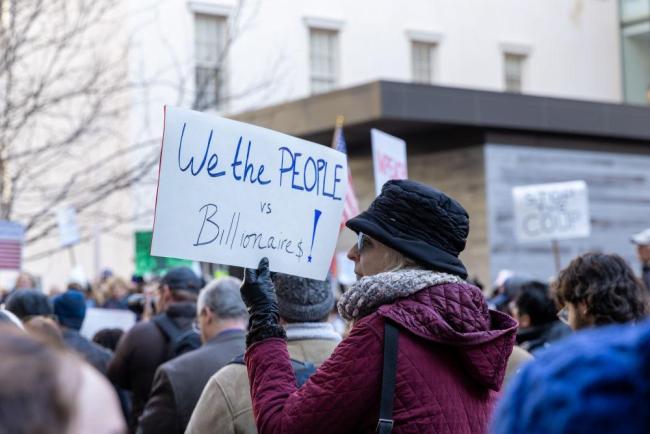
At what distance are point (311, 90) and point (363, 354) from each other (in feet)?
81.9

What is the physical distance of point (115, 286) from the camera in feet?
45.9

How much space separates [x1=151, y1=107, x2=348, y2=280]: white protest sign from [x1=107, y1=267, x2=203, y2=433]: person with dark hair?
127 inches

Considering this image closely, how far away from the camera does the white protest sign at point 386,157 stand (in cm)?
661

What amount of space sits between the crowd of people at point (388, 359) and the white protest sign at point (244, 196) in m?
0.13

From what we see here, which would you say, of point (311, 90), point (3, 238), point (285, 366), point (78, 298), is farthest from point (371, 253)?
point (311, 90)

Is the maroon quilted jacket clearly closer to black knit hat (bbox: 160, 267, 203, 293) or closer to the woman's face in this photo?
the woman's face

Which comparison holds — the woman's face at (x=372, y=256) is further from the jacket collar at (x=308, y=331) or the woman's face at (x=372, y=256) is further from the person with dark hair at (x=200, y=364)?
the person with dark hair at (x=200, y=364)

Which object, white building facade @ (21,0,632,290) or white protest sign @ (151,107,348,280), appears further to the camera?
white building facade @ (21,0,632,290)

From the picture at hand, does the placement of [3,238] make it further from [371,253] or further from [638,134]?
[638,134]

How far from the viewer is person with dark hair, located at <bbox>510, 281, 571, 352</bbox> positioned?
606cm

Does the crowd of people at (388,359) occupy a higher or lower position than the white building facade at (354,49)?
lower

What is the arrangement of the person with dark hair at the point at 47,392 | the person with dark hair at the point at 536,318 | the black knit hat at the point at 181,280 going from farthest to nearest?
the black knit hat at the point at 181,280 < the person with dark hair at the point at 536,318 < the person with dark hair at the point at 47,392

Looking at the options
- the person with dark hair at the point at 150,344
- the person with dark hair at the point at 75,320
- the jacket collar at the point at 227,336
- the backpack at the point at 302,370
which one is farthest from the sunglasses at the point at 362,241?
the person with dark hair at the point at 75,320

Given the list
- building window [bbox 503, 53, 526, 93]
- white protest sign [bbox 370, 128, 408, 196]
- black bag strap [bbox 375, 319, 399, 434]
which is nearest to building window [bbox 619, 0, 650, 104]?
building window [bbox 503, 53, 526, 93]
